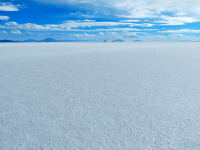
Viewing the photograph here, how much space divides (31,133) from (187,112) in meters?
2.05

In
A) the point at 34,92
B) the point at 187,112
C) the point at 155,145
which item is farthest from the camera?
the point at 34,92

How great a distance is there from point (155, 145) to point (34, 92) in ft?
8.95

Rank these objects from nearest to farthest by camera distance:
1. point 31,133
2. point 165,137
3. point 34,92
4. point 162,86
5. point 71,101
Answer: point 165,137
point 31,133
point 71,101
point 34,92
point 162,86

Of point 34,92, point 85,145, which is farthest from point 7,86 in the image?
point 85,145

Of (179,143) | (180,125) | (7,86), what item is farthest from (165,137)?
(7,86)

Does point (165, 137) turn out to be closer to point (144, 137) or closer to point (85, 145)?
point (144, 137)

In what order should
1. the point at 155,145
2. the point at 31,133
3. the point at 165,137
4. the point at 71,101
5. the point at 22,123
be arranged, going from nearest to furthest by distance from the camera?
the point at 155,145 < the point at 165,137 < the point at 31,133 < the point at 22,123 < the point at 71,101

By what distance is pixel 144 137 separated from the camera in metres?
2.27

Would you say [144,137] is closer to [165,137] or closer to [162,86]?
[165,137]

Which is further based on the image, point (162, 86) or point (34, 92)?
point (162, 86)

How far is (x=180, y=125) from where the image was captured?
2551 mm

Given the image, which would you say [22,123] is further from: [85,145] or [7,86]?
[7,86]

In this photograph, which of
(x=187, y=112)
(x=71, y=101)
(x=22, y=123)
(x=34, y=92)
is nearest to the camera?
(x=22, y=123)

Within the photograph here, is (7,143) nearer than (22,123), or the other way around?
(7,143)
